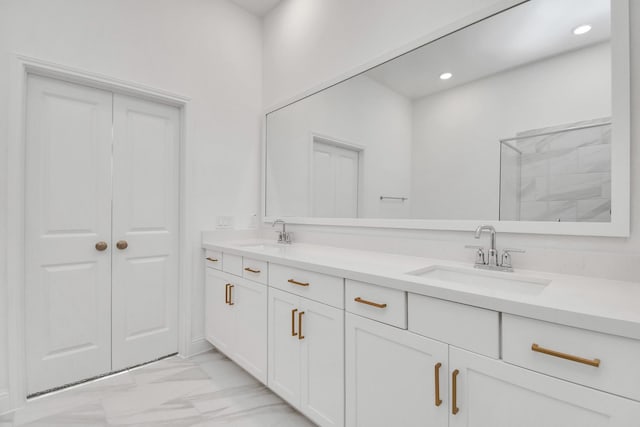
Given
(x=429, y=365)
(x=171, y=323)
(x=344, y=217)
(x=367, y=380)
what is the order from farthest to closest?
(x=171, y=323)
(x=344, y=217)
(x=367, y=380)
(x=429, y=365)

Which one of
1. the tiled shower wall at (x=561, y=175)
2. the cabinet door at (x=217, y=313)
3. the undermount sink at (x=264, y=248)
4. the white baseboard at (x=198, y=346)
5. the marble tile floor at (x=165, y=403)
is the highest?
the tiled shower wall at (x=561, y=175)

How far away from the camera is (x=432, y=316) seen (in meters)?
1.04

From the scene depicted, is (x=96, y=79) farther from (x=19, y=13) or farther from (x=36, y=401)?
(x=36, y=401)

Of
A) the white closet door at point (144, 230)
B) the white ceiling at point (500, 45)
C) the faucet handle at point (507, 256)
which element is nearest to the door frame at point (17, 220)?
the white closet door at point (144, 230)

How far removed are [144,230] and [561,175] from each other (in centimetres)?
255

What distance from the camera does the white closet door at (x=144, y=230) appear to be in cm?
216

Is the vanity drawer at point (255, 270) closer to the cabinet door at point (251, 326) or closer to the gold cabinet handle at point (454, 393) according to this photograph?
the cabinet door at point (251, 326)

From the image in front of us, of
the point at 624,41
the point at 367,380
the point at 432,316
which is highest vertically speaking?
the point at 624,41

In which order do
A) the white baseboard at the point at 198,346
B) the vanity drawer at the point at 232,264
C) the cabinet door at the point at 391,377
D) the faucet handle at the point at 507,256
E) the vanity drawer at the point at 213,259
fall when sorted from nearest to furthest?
1. the cabinet door at the point at 391,377
2. the faucet handle at the point at 507,256
3. the vanity drawer at the point at 232,264
4. the vanity drawer at the point at 213,259
5. the white baseboard at the point at 198,346

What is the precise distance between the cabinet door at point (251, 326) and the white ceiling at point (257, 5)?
2412 millimetres

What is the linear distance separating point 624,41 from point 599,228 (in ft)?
2.25

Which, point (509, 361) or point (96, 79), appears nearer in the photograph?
point (509, 361)

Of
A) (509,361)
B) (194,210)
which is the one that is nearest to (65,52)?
(194,210)

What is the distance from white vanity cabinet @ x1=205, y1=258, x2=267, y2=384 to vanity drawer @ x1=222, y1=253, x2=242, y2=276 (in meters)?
0.04
